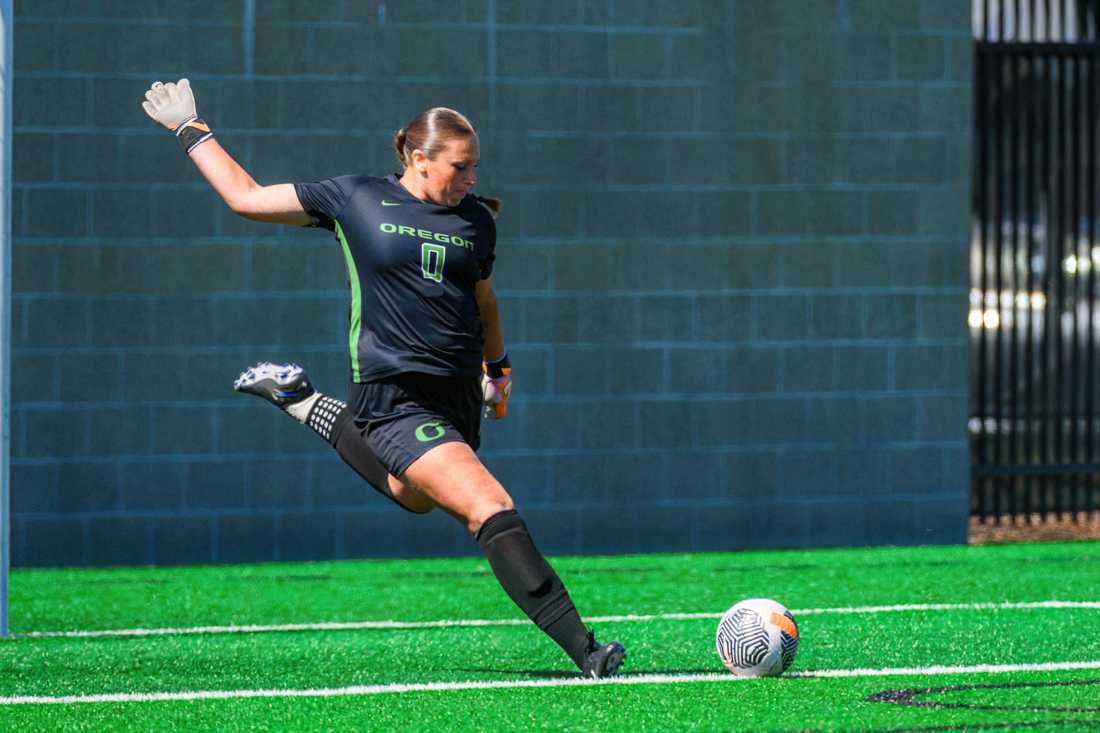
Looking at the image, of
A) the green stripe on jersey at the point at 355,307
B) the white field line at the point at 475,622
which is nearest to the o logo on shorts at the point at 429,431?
the green stripe on jersey at the point at 355,307

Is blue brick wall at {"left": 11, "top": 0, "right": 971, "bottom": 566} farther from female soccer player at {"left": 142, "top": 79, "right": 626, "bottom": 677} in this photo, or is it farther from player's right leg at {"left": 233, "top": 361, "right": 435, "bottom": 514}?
female soccer player at {"left": 142, "top": 79, "right": 626, "bottom": 677}

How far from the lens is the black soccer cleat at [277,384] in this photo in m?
6.43

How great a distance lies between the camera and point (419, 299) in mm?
5898

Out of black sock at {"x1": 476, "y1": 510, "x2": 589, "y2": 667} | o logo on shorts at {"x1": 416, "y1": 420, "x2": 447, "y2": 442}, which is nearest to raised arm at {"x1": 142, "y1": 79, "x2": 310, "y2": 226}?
o logo on shorts at {"x1": 416, "y1": 420, "x2": 447, "y2": 442}

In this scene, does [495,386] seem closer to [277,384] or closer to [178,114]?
[277,384]

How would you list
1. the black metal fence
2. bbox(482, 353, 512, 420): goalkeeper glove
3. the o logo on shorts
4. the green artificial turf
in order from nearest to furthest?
the green artificial turf < the o logo on shorts < bbox(482, 353, 512, 420): goalkeeper glove < the black metal fence

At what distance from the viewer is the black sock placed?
5652 millimetres

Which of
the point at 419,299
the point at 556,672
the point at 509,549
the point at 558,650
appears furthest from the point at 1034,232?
the point at 509,549

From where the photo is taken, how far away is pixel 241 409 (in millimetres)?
10273

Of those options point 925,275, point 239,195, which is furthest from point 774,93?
point 239,195

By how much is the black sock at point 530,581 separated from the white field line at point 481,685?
17 cm

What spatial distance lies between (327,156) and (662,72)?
2.00 m

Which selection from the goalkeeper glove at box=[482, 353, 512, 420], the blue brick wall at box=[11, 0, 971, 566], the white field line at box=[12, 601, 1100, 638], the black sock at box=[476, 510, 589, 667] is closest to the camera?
the black sock at box=[476, 510, 589, 667]

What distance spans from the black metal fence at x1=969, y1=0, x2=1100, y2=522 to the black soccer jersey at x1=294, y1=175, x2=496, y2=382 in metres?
6.11
